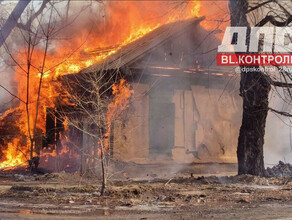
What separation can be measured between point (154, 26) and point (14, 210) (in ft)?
42.0

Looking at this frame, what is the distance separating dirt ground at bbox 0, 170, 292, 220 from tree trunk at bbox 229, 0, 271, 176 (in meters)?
0.73

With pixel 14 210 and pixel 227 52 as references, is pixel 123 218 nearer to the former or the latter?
pixel 14 210

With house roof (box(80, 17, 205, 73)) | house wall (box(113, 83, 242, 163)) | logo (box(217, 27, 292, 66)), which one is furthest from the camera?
house wall (box(113, 83, 242, 163))

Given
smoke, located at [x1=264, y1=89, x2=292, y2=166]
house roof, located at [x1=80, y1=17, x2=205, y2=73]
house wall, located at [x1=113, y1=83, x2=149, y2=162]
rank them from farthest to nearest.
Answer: smoke, located at [x1=264, y1=89, x2=292, y2=166]
house wall, located at [x1=113, y1=83, x2=149, y2=162]
house roof, located at [x1=80, y1=17, x2=205, y2=73]

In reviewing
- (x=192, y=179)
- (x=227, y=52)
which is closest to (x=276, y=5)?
(x=227, y=52)

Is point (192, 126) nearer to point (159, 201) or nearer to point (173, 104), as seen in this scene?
point (173, 104)

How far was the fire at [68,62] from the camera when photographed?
14117 mm

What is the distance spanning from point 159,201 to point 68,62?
8.06 meters

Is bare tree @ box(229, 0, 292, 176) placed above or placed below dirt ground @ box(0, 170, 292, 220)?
above

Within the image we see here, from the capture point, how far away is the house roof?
13.8 meters

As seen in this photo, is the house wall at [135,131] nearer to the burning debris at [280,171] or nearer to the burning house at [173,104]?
the burning house at [173,104]

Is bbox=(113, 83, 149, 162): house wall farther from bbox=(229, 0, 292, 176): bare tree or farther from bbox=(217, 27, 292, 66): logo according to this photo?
bbox=(217, 27, 292, 66): logo

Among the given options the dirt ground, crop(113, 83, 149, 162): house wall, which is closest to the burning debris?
the dirt ground

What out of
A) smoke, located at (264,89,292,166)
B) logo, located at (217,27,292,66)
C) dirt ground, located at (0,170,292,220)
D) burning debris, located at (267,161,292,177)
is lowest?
dirt ground, located at (0,170,292,220)
